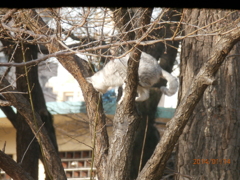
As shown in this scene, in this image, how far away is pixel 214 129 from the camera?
414cm

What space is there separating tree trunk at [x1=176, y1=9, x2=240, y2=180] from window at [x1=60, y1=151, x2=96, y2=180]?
460 centimetres

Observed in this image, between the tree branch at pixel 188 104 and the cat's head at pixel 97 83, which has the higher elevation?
the cat's head at pixel 97 83

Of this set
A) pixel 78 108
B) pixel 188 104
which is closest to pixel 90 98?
pixel 188 104

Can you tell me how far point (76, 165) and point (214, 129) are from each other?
5.13 meters

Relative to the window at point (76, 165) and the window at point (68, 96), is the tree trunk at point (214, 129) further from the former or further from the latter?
the window at point (68, 96)

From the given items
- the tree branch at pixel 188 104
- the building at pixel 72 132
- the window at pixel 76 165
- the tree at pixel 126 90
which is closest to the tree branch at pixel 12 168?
the tree at pixel 126 90

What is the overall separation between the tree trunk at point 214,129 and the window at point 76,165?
4.60 m

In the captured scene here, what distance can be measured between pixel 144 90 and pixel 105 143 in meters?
1.15

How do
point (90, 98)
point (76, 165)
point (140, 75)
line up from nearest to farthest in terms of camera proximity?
point (90, 98) < point (140, 75) < point (76, 165)

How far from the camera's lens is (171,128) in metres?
3.19

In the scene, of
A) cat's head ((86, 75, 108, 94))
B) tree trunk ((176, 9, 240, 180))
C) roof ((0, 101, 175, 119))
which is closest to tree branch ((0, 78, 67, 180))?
cat's head ((86, 75, 108, 94))

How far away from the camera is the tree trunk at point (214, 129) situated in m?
4.09

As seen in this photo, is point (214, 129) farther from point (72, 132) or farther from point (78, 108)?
point (72, 132)

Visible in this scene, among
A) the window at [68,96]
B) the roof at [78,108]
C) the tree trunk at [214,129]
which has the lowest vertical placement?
the tree trunk at [214,129]
